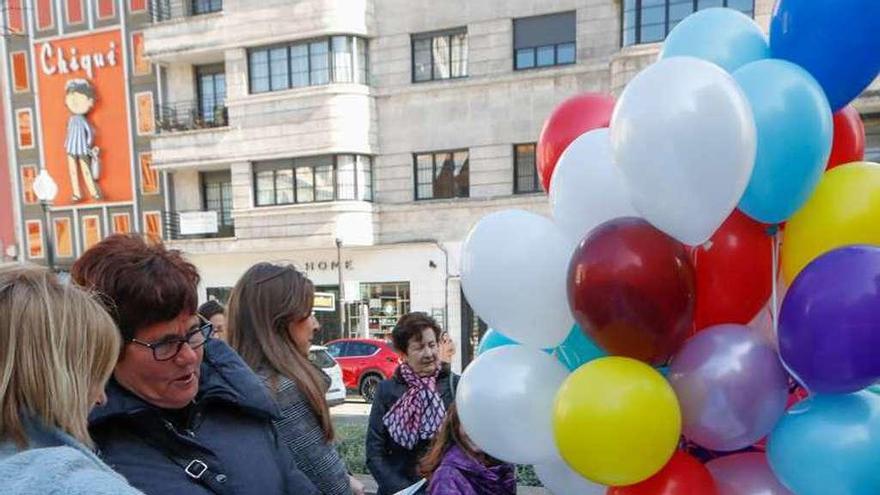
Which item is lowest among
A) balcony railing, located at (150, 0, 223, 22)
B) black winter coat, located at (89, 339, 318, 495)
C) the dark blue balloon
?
black winter coat, located at (89, 339, 318, 495)

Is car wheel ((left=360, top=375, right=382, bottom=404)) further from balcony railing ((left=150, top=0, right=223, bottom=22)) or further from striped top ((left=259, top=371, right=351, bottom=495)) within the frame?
balcony railing ((left=150, top=0, right=223, bottom=22))

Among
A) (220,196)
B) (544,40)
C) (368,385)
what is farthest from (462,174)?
(220,196)

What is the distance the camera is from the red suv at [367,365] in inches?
453

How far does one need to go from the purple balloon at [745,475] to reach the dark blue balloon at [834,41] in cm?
100

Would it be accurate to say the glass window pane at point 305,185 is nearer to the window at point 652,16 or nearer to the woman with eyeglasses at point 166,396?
the window at point 652,16

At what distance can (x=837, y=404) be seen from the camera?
4.98 feet

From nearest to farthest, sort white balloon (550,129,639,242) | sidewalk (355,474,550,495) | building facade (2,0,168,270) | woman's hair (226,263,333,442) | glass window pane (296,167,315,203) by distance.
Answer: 1. white balloon (550,129,639,242)
2. woman's hair (226,263,333,442)
3. sidewalk (355,474,550,495)
4. glass window pane (296,167,315,203)
5. building facade (2,0,168,270)

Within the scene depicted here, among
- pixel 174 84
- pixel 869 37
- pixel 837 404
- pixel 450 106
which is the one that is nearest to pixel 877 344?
pixel 837 404

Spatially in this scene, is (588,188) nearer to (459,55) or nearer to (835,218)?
(835,218)

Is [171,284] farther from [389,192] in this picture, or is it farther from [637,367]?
[389,192]

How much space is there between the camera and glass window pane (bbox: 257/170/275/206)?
16188mm

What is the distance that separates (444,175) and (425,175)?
51 centimetres

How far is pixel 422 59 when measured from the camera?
1542 cm

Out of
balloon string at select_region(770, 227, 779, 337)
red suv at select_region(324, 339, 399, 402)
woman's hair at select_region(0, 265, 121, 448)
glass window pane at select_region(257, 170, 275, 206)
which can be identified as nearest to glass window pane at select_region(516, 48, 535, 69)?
glass window pane at select_region(257, 170, 275, 206)
